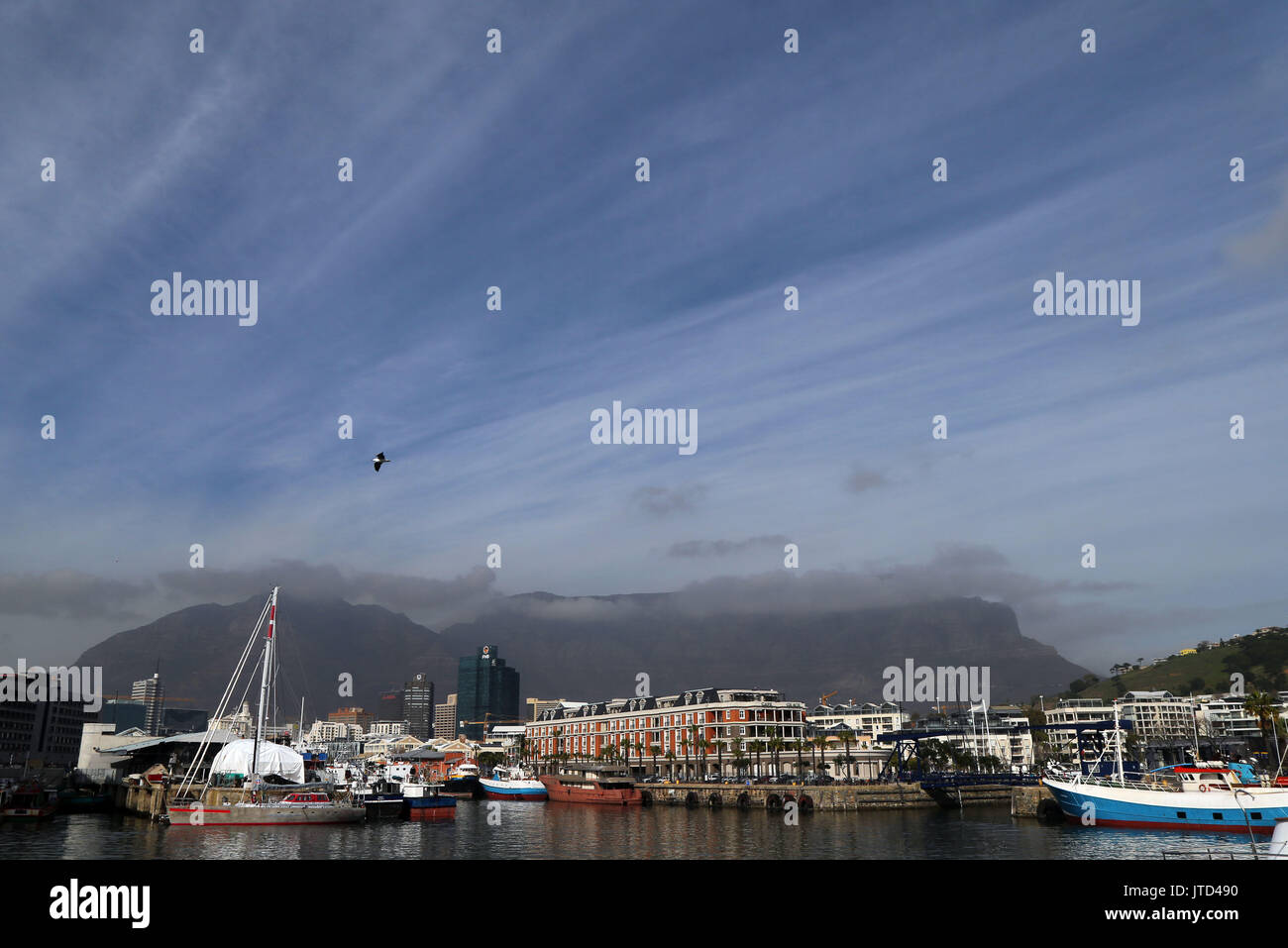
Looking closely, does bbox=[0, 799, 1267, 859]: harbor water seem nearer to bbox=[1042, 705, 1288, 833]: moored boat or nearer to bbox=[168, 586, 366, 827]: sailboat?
bbox=[168, 586, 366, 827]: sailboat

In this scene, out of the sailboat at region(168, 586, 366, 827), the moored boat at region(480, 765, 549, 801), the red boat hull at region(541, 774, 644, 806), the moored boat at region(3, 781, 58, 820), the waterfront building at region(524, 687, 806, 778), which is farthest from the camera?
the waterfront building at region(524, 687, 806, 778)

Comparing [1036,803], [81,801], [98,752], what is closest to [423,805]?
[81,801]

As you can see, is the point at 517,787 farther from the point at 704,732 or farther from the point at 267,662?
the point at 267,662

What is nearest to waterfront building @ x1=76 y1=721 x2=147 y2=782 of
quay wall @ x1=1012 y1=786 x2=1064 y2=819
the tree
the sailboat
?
→ the sailboat

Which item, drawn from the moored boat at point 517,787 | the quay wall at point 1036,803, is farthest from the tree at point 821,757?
the quay wall at point 1036,803

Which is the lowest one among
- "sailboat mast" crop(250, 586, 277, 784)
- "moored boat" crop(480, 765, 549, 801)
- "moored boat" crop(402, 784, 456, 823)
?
"moored boat" crop(480, 765, 549, 801)

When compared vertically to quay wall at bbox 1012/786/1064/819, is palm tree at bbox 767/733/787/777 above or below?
below
